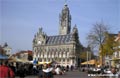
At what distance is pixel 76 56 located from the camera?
470 feet

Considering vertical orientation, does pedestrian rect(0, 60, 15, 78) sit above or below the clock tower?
below

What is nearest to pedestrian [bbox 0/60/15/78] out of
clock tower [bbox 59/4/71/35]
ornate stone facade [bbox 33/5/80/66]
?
ornate stone facade [bbox 33/5/80/66]

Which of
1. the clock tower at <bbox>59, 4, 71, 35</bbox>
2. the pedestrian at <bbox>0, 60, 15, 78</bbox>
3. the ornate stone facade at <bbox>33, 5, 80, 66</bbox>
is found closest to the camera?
the pedestrian at <bbox>0, 60, 15, 78</bbox>

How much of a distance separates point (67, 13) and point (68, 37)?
44.9ft

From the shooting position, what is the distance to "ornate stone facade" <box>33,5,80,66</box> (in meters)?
148

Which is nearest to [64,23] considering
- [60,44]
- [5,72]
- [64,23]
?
[64,23]

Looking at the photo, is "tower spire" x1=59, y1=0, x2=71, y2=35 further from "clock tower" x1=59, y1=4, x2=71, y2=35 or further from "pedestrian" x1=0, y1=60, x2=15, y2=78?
"pedestrian" x1=0, y1=60, x2=15, y2=78

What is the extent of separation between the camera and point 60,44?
502 ft

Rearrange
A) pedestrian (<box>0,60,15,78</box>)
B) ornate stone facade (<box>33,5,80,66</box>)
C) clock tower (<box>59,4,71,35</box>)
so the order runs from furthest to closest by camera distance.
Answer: clock tower (<box>59,4,71,35</box>)
ornate stone facade (<box>33,5,80,66</box>)
pedestrian (<box>0,60,15,78</box>)

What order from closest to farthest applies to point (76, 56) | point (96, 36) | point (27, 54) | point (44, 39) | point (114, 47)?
point (96, 36), point (114, 47), point (76, 56), point (44, 39), point (27, 54)

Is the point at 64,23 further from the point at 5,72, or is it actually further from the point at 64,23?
the point at 5,72

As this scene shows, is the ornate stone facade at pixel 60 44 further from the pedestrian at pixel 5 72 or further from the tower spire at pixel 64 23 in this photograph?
the pedestrian at pixel 5 72

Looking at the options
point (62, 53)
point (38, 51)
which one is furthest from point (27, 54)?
point (62, 53)

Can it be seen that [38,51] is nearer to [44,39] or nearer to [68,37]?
[44,39]
